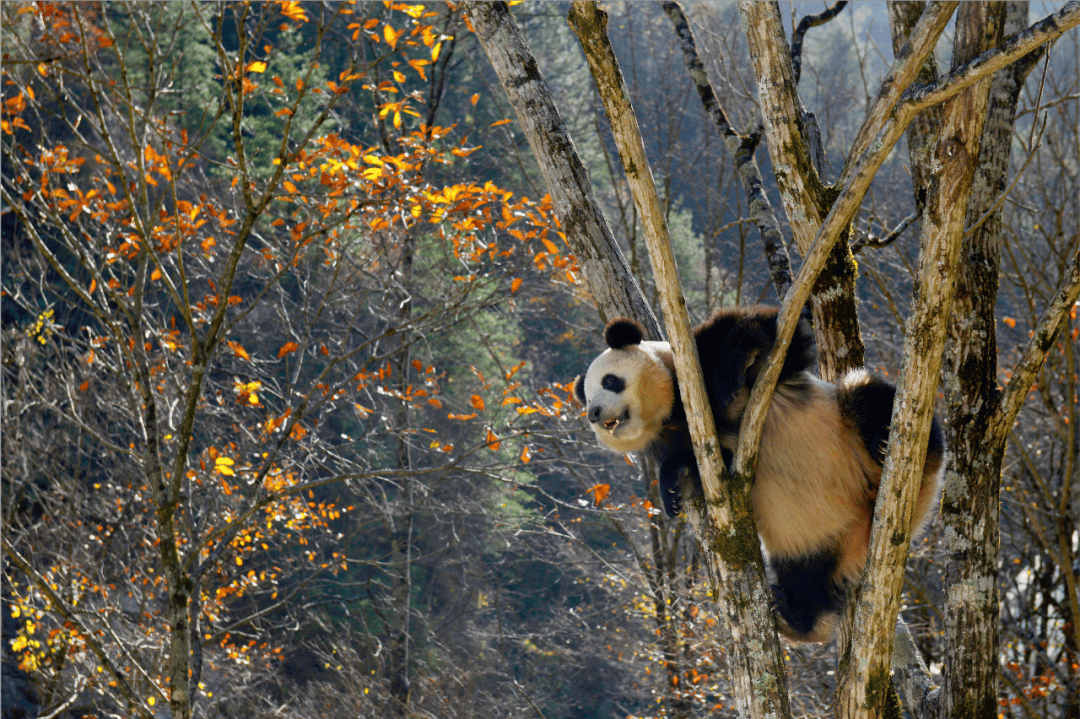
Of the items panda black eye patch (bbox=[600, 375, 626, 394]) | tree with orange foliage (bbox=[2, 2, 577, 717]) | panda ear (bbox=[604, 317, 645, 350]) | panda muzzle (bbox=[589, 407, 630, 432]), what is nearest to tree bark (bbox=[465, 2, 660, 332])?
panda ear (bbox=[604, 317, 645, 350])

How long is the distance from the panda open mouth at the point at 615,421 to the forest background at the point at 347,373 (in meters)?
1.11

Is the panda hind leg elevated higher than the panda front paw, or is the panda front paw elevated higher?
the panda front paw

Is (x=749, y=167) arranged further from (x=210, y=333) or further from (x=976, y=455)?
(x=210, y=333)

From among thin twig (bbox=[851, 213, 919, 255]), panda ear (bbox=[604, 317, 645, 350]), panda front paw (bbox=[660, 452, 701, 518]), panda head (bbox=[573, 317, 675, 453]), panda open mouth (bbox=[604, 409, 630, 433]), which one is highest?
thin twig (bbox=[851, 213, 919, 255])

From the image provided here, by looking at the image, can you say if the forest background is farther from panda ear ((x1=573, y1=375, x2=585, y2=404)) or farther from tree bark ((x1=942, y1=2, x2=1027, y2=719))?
panda ear ((x1=573, y1=375, x2=585, y2=404))

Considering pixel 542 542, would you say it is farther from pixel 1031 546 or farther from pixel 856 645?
pixel 856 645

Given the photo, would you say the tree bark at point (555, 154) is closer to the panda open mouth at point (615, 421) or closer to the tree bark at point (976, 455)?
the panda open mouth at point (615, 421)

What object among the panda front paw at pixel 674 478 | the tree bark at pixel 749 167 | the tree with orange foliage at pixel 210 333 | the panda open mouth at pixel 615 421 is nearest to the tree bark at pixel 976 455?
the tree bark at pixel 749 167

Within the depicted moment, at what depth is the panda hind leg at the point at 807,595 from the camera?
2576 millimetres

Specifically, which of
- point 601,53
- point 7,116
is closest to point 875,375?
point 601,53

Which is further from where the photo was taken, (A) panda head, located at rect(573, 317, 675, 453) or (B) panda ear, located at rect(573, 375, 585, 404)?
(B) panda ear, located at rect(573, 375, 585, 404)

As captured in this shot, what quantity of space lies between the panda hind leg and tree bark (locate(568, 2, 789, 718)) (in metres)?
0.76

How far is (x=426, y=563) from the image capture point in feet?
52.1

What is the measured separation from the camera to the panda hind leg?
2.58 meters
